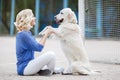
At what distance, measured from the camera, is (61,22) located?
28.6 feet

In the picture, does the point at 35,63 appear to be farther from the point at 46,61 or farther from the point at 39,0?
the point at 39,0

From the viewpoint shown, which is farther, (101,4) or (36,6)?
(36,6)

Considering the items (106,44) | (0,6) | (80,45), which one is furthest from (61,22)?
(0,6)

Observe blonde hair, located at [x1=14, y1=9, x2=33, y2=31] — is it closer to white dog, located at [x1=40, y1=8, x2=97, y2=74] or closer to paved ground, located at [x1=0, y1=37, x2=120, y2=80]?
white dog, located at [x1=40, y1=8, x2=97, y2=74]

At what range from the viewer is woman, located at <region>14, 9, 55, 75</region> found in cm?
837

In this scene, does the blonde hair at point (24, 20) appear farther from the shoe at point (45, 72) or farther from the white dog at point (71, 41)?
the shoe at point (45, 72)

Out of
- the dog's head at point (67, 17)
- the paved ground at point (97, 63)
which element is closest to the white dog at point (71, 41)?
the dog's head at point (67, 17)

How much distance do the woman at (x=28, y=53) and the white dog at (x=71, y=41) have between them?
0.29 meters

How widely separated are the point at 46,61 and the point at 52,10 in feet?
73.3

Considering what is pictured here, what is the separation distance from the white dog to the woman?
0.29 m

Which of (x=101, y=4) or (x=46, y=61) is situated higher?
(x=101, y=4)

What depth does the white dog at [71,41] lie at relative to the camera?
8.60 metres

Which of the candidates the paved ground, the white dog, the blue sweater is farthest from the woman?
the white dog

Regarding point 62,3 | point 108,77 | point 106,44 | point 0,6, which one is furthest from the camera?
point 0,6
